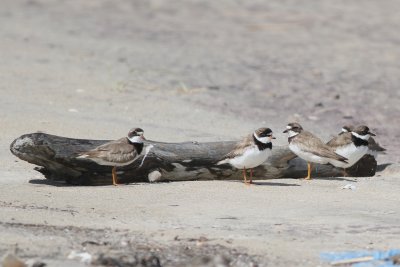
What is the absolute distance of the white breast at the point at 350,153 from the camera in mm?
11023

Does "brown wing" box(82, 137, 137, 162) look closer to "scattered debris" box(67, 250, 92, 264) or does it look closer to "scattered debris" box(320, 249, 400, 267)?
"scattered debris" box(67, 250, 92, 264)

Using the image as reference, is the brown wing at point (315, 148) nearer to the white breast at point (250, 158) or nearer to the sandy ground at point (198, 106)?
the sandy ground at point (198, 106)

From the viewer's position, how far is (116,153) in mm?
10133

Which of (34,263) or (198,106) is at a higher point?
(198,106)

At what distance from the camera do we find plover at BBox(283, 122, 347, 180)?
10711 millimetres

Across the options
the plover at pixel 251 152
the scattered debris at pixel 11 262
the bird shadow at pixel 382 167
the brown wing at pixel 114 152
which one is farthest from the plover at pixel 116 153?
the scattered debris at pixel 11 262

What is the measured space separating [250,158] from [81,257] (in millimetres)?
3424

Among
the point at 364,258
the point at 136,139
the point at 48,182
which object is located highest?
the point at 136,139

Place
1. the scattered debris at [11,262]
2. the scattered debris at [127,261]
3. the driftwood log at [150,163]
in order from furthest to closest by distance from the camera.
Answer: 1. the driftwood log at [150,163]
2. the scattered debris at [127,261]
3. the scattered debris at [11,262]

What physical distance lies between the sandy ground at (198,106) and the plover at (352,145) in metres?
0.27

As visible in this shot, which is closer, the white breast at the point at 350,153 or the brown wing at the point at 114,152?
the brown wing at the point at 114,152

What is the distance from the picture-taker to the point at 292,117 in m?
15.2

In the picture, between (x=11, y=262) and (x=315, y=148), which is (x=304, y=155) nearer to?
(x=315, y=148)

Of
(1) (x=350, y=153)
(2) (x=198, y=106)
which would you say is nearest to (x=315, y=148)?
(1) (x=350, y=153)
